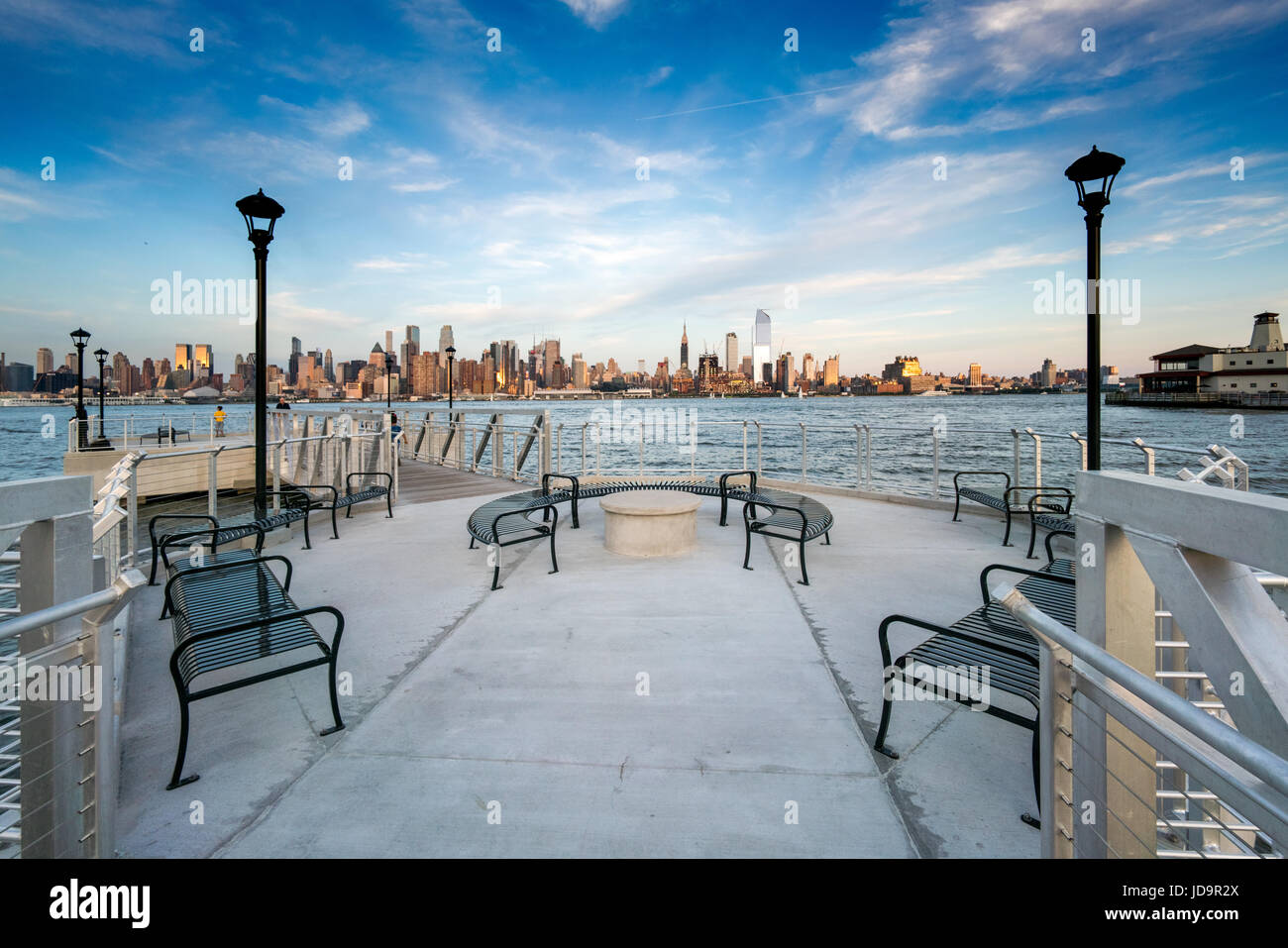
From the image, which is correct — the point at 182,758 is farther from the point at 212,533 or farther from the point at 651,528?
the point at 651,528

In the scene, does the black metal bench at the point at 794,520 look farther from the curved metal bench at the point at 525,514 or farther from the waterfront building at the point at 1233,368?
the waterfront building at the point at 1233,368

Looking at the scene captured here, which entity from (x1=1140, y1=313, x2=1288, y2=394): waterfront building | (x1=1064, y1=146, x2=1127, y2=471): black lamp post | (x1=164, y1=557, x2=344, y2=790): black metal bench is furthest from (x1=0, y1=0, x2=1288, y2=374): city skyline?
(x1=1140, y1=313, x2=1288, y2=394): waterfront building

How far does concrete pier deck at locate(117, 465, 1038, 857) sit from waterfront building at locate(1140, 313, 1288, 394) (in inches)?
4131

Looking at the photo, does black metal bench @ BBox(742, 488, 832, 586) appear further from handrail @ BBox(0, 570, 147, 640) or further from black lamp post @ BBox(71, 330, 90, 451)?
black lamp post @ BBox(71, 330, 90, 451)

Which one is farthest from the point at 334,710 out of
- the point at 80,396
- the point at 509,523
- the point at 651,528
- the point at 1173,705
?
the point at 80,396

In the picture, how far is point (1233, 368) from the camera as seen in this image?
79.2m

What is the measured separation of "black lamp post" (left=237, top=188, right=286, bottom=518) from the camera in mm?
6391

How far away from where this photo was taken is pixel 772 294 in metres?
32.5

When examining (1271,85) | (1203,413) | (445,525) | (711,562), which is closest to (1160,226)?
(1271,85)

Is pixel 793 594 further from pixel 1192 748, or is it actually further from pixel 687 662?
pixel 1192 748

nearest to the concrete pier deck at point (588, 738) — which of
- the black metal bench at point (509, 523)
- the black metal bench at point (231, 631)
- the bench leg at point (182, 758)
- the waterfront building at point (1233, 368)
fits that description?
the bench leg at point (182, 758)

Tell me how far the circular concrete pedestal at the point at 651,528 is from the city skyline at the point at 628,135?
463cm

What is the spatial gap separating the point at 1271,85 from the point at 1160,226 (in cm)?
606

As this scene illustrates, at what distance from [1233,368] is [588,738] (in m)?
114
